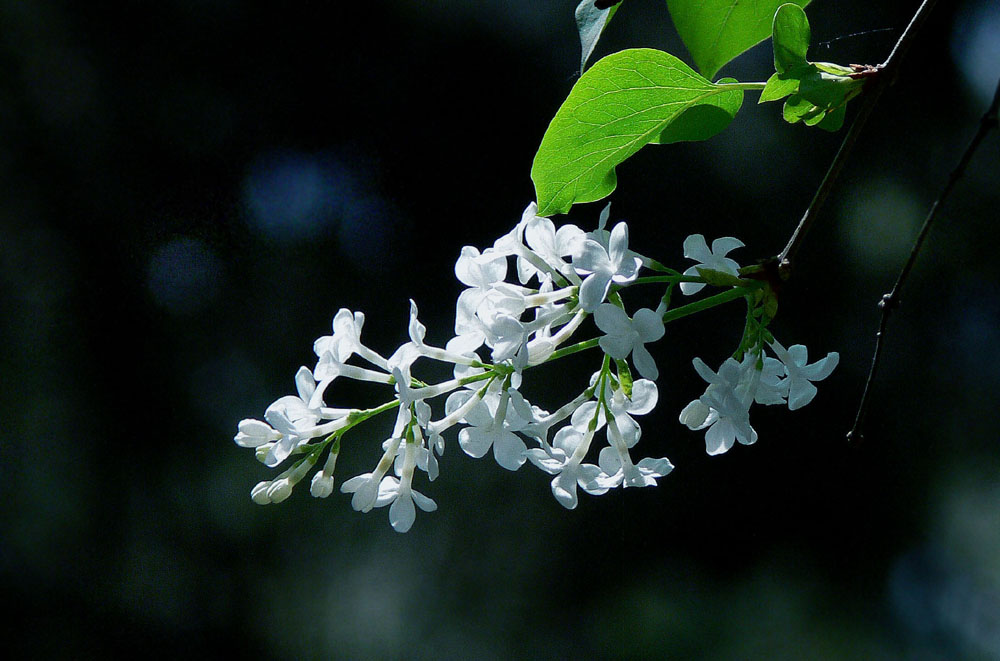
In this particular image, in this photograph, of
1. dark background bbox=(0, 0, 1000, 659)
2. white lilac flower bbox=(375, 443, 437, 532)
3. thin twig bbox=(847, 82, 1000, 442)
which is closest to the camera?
thin twig bbox=(847, 82, 1000, 442)

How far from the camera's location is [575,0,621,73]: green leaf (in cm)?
25

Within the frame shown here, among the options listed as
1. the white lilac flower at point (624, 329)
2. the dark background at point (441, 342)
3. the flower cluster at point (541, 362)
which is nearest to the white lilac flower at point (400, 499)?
the flower cluster at point (541, 362)

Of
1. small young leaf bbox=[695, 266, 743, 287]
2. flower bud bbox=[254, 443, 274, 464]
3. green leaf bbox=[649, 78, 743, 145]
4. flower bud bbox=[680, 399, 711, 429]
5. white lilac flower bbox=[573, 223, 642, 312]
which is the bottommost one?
flower bud bbox=[254, 443, 274, 464]

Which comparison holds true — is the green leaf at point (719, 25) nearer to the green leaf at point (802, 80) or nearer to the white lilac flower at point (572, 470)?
the green leaf at point (802, 80)

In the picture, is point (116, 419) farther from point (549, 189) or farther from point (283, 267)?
point (549, 189)

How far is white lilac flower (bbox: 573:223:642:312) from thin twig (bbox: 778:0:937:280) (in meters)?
0.04

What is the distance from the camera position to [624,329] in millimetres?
230

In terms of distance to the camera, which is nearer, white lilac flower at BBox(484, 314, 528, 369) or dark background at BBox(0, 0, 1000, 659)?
white lilac flower at BBox(484, 314, 528, 369)

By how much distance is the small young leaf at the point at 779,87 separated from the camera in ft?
0.83

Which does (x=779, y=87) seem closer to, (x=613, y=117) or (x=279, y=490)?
(x=613, y=117)

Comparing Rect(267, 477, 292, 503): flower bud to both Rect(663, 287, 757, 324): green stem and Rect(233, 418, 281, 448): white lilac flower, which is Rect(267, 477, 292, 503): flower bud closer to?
Rect(233, 418, 281, 448): white lilac flower

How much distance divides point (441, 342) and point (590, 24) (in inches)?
47.7

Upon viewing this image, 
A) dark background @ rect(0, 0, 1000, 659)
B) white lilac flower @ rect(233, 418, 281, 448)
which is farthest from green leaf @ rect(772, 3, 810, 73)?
dark background @ rect(0, 0, 1000, 659)

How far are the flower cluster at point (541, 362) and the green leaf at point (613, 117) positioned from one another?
0.02 meters
